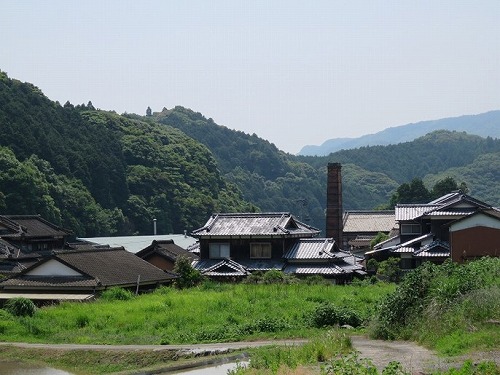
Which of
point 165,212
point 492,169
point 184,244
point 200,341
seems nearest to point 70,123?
point 165,212

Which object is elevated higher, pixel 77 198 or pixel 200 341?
pixel 77 198

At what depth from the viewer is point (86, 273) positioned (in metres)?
34.0

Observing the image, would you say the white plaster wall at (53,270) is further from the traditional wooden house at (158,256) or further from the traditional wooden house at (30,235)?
the traditional wooden house at (158,256)

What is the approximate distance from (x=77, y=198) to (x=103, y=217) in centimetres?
373

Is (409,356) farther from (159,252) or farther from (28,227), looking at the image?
(28,227)

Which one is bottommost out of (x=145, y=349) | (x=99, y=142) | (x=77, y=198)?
(x=145, y=349)

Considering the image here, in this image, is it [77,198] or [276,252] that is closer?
[276,252]

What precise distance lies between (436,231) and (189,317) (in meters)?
23.8

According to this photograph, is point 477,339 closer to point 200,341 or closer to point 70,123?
point 200,341

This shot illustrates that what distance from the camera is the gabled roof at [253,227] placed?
4556 centimetres

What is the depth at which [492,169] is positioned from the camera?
16338 centimetres

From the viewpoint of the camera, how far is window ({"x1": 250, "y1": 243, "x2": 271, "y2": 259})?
4578cm

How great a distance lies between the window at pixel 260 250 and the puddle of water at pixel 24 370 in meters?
24.7

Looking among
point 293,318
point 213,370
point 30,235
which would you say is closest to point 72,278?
point 293,318
